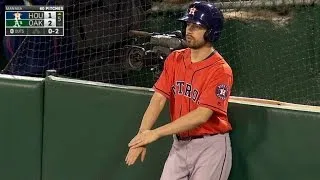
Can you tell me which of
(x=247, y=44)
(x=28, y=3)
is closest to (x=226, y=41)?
(x=247, y=44)

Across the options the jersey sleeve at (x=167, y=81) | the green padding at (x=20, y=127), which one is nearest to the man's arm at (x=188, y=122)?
the jersey sleeve at (x=167, y=81)

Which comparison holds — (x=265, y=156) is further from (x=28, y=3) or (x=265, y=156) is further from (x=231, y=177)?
(x=28, y=3)

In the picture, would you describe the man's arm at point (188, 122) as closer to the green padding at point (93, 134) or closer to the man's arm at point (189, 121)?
the man's arm at point (189, 121)

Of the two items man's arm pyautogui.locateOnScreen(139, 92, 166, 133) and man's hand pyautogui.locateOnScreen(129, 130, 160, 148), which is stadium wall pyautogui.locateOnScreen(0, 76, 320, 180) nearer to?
man's arm pyautogui.locateOnScreen(139, 92, 166, 133)

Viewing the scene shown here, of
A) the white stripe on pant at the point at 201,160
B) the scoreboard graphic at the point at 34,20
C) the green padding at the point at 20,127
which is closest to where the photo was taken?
the white stripe on pant at the point at 201,160

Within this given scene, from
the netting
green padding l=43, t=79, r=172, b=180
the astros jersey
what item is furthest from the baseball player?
the netting

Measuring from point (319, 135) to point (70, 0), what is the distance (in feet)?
10.5

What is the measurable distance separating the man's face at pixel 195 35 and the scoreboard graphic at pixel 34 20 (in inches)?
99.3

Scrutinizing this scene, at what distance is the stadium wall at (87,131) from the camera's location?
3.23 m

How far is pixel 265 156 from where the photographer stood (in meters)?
3.17

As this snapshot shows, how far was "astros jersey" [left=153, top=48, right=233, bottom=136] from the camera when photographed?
9.58 ft

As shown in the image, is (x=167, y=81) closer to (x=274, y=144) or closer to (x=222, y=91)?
(x=222, y=91)

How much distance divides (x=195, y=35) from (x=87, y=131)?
3.52ft

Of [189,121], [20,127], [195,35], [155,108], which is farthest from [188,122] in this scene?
[20,127]
